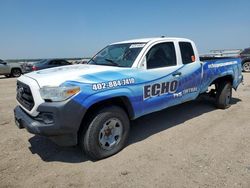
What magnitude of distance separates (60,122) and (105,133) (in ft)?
2.83

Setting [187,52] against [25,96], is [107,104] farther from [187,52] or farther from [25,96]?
[187,52]

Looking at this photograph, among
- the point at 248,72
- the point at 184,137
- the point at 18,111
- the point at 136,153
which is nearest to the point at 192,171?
the point at 136,153

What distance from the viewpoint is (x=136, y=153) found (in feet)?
14.3

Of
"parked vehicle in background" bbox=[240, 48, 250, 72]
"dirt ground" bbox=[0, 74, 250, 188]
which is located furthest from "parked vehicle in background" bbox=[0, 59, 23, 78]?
"parked vehicle in background" bbox=[240, 48, 250, 72]

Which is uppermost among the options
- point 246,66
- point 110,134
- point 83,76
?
point 83,76

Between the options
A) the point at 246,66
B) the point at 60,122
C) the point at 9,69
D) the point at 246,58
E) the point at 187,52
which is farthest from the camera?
the point at 9,69

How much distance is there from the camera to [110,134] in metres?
4.30

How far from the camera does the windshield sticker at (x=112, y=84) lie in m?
3.86

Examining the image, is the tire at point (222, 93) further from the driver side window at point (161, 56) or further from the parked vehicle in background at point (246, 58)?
the parked vehicle in background at point (246, 58)

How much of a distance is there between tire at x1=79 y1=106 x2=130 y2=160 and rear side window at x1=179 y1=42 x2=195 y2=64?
2.15 metres

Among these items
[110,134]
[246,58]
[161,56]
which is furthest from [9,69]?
[110,134]

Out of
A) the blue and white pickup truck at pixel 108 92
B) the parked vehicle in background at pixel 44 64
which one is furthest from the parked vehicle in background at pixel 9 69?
the blue and white pickup truck at pixel 108 92

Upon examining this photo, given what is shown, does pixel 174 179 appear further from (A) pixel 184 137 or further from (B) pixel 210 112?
(B) pixel 210 112

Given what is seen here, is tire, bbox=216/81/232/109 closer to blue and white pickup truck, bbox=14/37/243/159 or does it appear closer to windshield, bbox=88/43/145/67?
blue and white pickup truck, bbox=14/37/243/159
